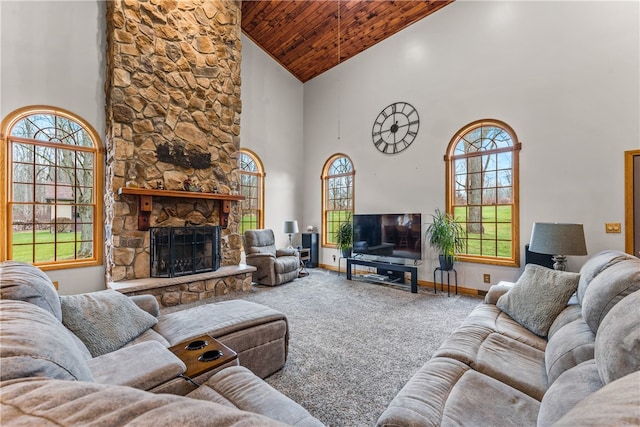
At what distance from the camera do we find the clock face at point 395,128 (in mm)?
5215

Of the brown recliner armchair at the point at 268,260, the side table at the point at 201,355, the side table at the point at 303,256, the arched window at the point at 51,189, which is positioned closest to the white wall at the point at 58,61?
the arched window at the point at 51,189

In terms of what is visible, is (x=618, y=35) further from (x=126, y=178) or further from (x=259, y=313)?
(x=126, y=178)

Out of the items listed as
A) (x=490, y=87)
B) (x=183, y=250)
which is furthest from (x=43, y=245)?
(x=490, y=87)

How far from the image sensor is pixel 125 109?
391 cm

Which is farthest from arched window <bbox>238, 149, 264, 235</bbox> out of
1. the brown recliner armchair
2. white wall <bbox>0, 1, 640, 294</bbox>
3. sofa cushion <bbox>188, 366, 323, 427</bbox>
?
sofa cushion <bbox>188, 366, 323, 427</bbox>

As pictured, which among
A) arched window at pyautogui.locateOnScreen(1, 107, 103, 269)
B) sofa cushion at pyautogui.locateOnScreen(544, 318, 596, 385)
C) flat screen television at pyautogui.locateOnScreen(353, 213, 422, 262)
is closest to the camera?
sofa cushion at pyautogui.locateOnScreen(544, 318, 596, 385)

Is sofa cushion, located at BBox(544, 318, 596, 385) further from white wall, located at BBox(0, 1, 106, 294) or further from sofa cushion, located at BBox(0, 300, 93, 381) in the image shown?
white wall, located at BBox(0, 1, 106, 294)

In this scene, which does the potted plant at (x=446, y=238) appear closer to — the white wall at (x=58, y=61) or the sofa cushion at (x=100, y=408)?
the sofa cushion at (x=100, y=408)

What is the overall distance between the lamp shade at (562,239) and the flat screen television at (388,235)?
1.91 m

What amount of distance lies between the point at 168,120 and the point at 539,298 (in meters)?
4.83

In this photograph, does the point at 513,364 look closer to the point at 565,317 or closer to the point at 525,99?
the point at 565,317

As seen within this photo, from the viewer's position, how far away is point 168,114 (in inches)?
168

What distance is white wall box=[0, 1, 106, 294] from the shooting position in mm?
3609

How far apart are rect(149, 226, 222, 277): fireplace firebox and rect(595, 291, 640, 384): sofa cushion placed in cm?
432
